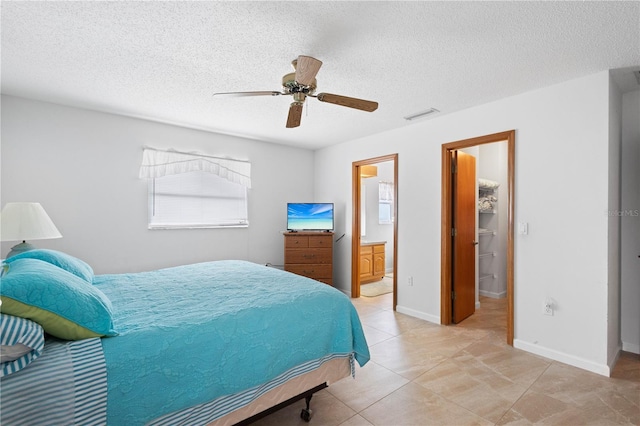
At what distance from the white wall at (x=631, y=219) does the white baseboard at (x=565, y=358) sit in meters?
0.79

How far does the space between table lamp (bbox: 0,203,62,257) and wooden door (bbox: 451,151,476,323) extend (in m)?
4.07

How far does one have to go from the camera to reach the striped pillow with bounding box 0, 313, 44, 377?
3.43 feet

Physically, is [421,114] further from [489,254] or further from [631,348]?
[631,348]

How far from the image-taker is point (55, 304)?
4.10 feet

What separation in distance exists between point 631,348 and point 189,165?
526cm

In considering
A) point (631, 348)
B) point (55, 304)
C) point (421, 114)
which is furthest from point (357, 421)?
point (421, 114)

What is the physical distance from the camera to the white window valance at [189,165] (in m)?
3.79

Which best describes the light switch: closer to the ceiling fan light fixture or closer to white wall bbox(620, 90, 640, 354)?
white wall bbox(620, 90, 640, 354)

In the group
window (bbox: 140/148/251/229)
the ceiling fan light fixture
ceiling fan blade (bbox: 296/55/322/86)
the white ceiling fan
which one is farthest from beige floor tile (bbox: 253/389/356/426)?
the ceiling fan light fixture

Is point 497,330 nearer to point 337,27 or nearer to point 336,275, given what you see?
point 336,275

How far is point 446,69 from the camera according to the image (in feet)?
8.07

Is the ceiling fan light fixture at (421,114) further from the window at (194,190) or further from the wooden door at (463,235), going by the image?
the window at (194,190)

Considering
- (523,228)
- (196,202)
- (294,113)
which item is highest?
(294,113)

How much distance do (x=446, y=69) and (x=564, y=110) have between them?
1.17 metres
